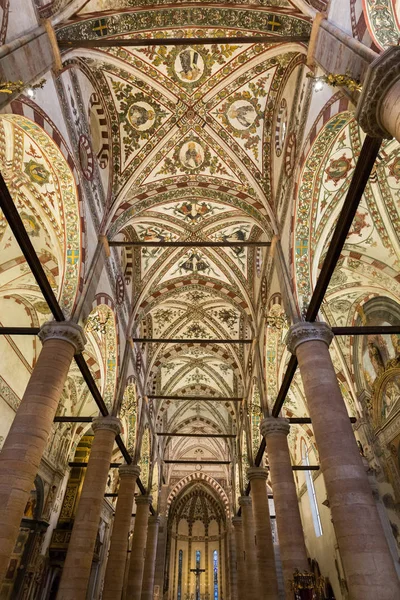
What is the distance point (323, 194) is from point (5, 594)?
17.6 meters

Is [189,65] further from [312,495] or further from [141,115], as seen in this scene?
[312,495]

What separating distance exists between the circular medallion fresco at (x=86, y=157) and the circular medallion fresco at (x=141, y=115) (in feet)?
5.37

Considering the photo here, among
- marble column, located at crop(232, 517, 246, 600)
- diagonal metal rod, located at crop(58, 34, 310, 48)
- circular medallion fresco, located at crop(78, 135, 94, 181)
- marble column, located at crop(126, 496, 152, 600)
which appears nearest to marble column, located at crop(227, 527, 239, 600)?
marble column, located at crop(232, 517, 246, 600)

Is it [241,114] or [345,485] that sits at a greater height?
[241,114]

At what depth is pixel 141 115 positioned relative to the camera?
11.2 m

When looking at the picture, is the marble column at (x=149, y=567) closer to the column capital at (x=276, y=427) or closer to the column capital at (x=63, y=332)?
the column capital at (x=276, y=427)

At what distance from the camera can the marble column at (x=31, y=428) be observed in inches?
245

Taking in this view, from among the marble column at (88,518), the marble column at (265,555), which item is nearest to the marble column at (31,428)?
the marble column at (88,518)

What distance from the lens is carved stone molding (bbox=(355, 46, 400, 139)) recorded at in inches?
170

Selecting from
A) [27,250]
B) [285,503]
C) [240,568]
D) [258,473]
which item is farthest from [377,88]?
[240,568]

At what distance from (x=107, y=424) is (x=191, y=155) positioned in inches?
333

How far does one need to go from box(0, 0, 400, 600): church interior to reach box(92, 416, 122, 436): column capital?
2.5 inches

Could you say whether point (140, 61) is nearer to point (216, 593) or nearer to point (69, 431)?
point (69, 431)

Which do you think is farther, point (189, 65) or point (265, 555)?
point (265, 555)
